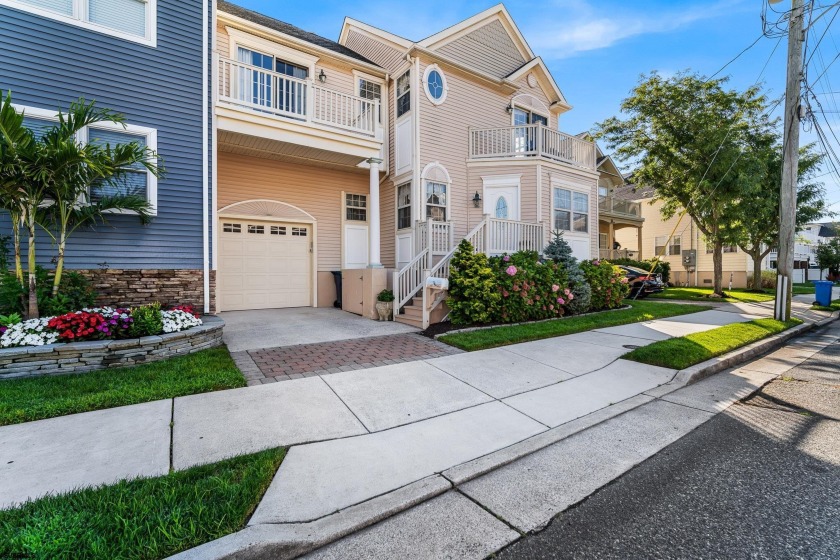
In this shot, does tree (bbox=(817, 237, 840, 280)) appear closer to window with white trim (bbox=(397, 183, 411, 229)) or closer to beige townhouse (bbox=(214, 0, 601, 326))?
beige townhouse (bbox=(214, 0, 601, 326))

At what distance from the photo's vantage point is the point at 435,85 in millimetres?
10828

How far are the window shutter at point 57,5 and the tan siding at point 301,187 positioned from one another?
3662 millimetres

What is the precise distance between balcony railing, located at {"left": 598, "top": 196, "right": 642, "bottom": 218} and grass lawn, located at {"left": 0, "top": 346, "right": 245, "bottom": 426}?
20.6m

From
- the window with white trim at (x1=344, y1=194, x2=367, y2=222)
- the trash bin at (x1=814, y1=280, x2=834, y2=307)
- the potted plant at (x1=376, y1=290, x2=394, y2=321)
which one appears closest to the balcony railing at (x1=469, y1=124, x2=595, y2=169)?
the window with white trim at (x1=344, y1=194, x2=367, y2=222)

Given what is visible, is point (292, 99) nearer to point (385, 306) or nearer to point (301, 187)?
point (301, 187)

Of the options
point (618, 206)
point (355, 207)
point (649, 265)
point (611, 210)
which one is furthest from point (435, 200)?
point (649, 265)

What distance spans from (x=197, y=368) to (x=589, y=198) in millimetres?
12886

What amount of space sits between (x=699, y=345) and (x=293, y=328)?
772 centimetres

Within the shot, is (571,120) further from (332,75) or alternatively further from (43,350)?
(43,350)

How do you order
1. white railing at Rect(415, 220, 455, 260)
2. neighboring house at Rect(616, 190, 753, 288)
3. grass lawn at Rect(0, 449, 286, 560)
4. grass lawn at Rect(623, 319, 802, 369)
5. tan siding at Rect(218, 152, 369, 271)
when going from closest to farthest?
grass lawn at Rect(0, 449, 286, 560), grass lawn at Rect(623, 319, 802, 369), white railing at Rect(415, 220, 455, 260), tan siding at Rect(218, 152, 369, 271), neighboring house at Rect(616, 190, 753, 288)

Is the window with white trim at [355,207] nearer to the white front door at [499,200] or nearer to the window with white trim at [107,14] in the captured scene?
the white front door at [499,200]

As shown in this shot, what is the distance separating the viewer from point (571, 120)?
14.8 m

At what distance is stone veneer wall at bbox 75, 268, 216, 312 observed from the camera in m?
6.32

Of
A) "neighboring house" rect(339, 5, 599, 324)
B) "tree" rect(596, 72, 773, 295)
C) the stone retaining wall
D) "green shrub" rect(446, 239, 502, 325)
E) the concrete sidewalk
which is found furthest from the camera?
"tree" rect(596, 72, 773, 295)
